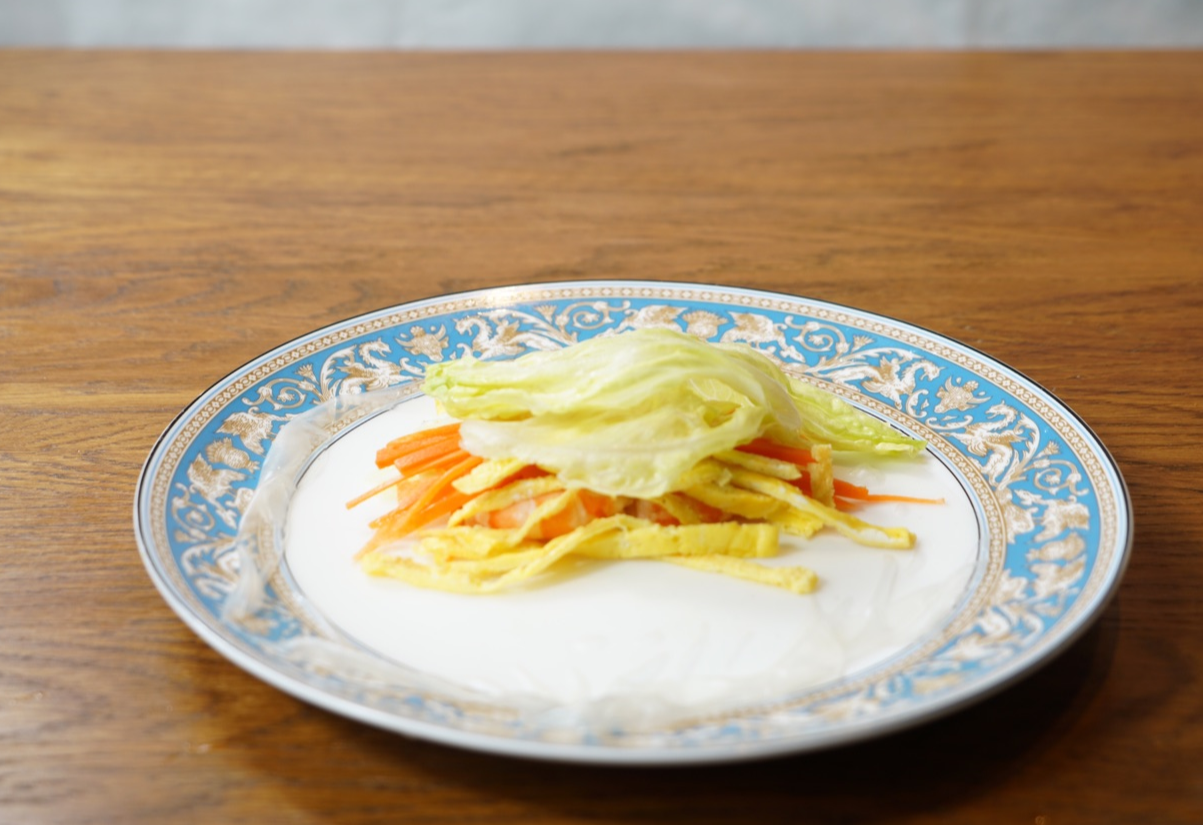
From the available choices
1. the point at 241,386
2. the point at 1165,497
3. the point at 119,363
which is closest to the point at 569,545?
the point at 241,386

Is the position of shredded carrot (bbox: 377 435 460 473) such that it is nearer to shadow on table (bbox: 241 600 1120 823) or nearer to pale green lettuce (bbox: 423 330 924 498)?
pale green lettuce (bbox: 423 330 924 498)

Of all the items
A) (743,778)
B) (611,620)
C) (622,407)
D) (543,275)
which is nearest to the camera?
(743,778)

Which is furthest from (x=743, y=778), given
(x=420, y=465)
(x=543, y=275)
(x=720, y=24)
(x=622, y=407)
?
(x=720, y=24)

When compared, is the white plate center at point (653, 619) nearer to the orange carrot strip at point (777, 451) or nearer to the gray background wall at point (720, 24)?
the orange carrot strip at point (777, 451)

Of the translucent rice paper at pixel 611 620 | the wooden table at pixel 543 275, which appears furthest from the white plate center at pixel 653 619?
the wooden table at pixel 543 275

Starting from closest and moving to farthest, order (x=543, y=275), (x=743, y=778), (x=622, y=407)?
(x=743, y=778) < (x=622, y=407) < (x=543, y=275)

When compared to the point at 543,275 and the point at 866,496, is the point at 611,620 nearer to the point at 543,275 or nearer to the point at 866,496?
the point at 866,496
